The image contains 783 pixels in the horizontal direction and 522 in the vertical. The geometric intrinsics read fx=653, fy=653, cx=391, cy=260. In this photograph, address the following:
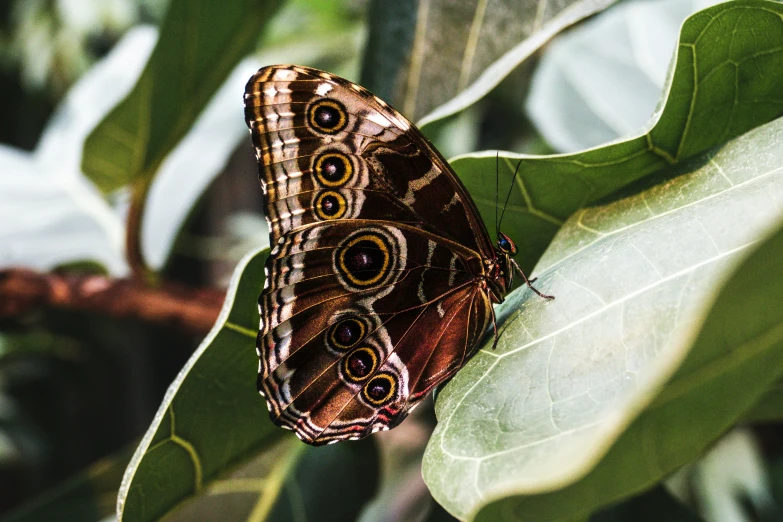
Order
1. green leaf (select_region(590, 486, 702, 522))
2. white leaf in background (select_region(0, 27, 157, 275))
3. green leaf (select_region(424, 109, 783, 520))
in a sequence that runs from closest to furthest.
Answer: green leaf (select_region(424, 109, 783, 520)) → green leaf (select_region(590, 486, 702, 522)) → white leaf in background (select_region(0, 27, 157, 275))

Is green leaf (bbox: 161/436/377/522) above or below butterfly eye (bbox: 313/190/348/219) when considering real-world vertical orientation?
below

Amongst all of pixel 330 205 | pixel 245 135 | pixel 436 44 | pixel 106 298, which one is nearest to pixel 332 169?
pixel 330 205

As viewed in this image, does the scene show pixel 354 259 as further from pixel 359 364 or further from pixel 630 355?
pixel 630 355

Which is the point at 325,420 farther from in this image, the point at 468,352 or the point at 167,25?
the point at 167,25

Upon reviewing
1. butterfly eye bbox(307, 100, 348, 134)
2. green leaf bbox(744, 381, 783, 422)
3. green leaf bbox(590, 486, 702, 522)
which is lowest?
green leaf bbox(590, 486, 702, 522)

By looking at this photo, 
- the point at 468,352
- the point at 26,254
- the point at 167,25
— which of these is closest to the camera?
the point at 468,352

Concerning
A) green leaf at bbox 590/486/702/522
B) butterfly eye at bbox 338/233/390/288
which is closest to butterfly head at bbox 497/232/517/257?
butterfly eye at bbox 338/233/390/288

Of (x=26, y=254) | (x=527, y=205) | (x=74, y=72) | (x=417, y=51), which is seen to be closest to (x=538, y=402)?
(x=527, y=205)

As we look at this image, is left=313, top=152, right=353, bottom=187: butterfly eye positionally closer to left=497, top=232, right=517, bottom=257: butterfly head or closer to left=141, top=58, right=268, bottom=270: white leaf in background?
left=497, top=232, right=517, bottom=257: butterfly head
